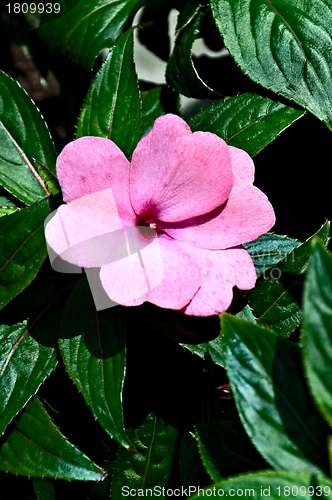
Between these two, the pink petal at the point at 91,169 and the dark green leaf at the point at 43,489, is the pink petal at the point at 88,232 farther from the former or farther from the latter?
the dark green leaf at the point at 43,489

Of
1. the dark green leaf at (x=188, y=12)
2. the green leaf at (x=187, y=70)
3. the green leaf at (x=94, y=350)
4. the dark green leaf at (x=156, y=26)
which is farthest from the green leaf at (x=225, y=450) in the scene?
the dark green leaf at (x=156, y=26)

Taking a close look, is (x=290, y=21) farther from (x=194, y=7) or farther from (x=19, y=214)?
(x=19, y=214)

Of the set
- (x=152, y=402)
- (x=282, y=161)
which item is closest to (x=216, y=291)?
(x=152, y=402)

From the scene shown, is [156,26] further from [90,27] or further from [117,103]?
[117,103]

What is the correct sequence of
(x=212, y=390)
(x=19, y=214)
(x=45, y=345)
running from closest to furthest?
(x=19, y=214), (x=45, y=345), (x=212, y=390)

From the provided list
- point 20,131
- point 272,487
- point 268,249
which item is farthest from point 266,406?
point 20,131
